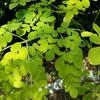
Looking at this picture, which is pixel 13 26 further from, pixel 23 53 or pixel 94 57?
pixel 94 57

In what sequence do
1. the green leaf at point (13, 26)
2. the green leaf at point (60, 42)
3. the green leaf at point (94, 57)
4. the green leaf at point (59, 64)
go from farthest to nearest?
the green leaf at point (13, 26) < the green leaf at point (60, 42) < the green leaf at point (59, 64) < the green leaf at point (94, 57)

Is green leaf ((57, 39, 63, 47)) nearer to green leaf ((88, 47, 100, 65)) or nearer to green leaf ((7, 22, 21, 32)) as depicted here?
green leaf ((7, 22, 21, 32))

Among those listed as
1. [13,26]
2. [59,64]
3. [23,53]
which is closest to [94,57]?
[59,64]

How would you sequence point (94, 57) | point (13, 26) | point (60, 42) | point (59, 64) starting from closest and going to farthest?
point (94, 57), point (59, 64), point (60, 42), point (13, 26)

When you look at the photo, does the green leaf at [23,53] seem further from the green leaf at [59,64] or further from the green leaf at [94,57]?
the green leaf at [94,57]

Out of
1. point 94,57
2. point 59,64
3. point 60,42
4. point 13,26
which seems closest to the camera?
point 94,57

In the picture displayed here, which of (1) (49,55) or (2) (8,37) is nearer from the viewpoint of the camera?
(1) (49,55)

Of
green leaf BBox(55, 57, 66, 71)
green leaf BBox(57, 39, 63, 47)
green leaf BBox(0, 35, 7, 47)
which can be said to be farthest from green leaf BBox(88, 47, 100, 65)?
green leaf BBox(0, 35, 7, 47)

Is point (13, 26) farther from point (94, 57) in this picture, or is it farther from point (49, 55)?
point (94, 57)

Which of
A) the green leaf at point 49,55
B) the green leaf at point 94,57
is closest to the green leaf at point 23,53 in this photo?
the green leaf at point 49,55

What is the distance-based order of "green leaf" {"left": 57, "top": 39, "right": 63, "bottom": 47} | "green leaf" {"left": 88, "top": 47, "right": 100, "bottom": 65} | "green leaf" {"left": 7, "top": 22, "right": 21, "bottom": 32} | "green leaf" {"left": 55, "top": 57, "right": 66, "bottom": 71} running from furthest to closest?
"green leaf" {"left": 7, "top": 22, "right": 21, "bottom": 32}
"green leaf" {"left": 57, "top": 39, "right": 63, "bottom": 47}
"green leaf" {"left": 55, "top": 57, "right": 66, "bottom": 71}
"green leaf" {"left": 88, "top": 47, "right": 100, "bottom": 65}

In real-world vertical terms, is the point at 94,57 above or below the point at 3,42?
above

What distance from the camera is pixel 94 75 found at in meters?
3.79

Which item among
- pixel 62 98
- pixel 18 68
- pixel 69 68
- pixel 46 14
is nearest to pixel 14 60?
pixel 18 68
